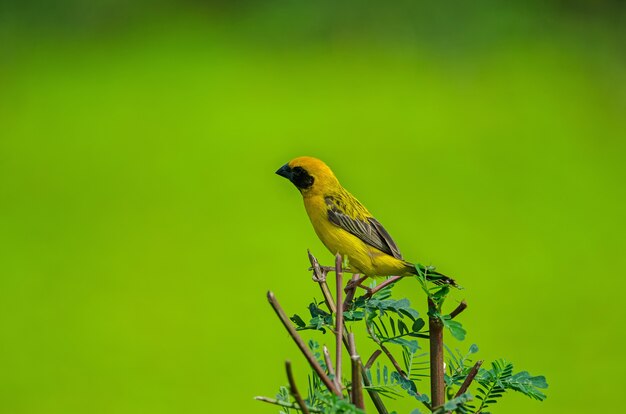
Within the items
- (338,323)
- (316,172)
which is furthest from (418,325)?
(316,172)

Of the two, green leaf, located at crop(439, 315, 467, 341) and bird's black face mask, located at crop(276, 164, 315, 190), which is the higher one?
bird's black face mask, located at crop(276, 164, 315, 190)

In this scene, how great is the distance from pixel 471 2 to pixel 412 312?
4.34 meters

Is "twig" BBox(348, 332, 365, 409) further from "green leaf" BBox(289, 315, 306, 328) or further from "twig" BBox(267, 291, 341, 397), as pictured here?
"green leaf" BBox(289, 315, 306, 328)

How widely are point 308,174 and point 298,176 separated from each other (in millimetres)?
15

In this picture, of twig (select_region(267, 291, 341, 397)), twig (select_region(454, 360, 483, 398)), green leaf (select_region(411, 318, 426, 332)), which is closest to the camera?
twig (select_region(267, 291, 341, 397))

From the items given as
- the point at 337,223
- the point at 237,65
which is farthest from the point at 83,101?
the point at 337,223

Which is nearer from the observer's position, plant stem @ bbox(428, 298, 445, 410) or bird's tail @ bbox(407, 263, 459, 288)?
plant stem @ bbox(428, 298, 445, 410)

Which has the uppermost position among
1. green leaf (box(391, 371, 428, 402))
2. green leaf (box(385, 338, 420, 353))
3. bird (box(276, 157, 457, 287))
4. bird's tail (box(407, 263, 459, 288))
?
bird (box(276, 157, 457, 287))

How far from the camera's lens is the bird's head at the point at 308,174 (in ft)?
4.55

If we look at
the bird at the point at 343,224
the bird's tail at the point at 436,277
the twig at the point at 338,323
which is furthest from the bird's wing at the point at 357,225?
the twig at the point at 338,323

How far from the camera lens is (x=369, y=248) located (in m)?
1.43

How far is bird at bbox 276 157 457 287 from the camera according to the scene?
140 centimetres

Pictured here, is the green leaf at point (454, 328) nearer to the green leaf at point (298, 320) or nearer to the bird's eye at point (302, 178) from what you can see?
the green leaf at point (298, 320)

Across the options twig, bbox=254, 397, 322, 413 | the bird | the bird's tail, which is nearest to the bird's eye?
the bird
